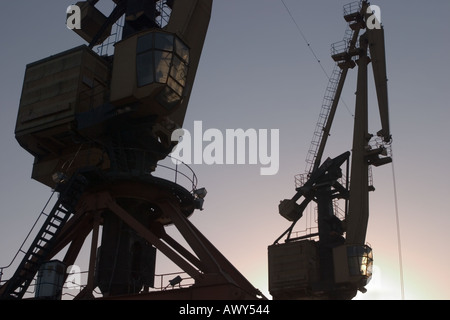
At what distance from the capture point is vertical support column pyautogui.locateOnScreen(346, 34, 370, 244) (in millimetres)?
47750

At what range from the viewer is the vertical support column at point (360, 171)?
157 ft

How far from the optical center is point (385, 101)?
49.4 m

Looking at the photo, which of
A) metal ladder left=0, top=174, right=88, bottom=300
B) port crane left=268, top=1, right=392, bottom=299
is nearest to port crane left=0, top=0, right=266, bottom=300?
metal ladder left=0, top=174, right=88, bottom=300

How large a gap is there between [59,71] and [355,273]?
82.6 ft

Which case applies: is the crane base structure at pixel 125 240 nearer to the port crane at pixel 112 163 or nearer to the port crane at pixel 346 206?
the port crane at pixel 112 163

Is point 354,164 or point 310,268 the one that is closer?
point 310,268

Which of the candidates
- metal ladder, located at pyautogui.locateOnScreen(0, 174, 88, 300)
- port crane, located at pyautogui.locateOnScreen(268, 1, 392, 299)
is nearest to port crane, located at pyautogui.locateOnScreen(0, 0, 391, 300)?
metal ladder, located at pyautogui.locateOnScreen(0, 174, 88, 300)

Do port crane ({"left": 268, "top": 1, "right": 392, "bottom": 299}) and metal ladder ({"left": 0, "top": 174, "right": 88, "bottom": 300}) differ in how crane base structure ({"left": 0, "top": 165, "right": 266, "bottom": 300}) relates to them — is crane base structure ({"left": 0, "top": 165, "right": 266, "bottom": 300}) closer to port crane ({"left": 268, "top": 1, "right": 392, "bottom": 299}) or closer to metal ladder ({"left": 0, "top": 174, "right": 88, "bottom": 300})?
metal ladder ({"left": 0, "top": 174, "right": 88, "bottom": 300})

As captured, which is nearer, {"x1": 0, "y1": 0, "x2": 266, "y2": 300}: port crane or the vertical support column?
{"x1": 0, "y1": 0, "x2": 266, "y2": 300}: port crane

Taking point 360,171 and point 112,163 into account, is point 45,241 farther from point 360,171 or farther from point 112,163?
point 360,171

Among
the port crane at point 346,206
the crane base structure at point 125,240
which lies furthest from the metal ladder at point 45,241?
the port crane at point 346,206

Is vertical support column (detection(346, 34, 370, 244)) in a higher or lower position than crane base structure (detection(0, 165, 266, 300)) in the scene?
higher
